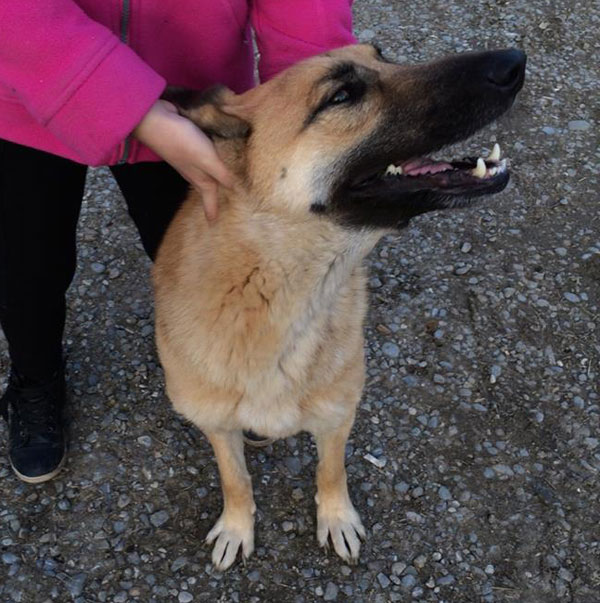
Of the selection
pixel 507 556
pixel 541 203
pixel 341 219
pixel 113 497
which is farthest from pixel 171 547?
pixel 541 203

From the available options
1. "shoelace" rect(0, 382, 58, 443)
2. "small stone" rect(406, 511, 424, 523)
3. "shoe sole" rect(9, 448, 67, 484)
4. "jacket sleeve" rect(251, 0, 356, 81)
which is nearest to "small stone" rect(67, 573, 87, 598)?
"shoe sole" rect(9, 448, 67, 484)

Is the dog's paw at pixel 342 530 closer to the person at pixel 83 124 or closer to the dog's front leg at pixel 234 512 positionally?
the dog's front leg at pixel 234 512

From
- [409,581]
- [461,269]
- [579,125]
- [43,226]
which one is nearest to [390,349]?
[461,269]

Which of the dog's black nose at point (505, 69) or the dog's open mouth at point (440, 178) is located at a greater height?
the dog's black nose at point (505, 69)

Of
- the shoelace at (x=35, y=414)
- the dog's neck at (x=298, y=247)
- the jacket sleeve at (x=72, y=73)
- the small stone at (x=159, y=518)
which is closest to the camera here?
the jacket sleeve at (x=72, y=73)

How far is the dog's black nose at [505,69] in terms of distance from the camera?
6.27ft

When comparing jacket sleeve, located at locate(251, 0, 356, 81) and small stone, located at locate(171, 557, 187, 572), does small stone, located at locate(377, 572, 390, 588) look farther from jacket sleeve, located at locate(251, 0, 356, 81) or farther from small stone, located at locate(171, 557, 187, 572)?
jacket sleeve, located at locate(251, 0, 356, 81)

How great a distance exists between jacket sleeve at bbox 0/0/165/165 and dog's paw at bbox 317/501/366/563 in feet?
5.38

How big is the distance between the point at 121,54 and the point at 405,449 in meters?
1.99

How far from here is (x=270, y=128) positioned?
1927 millimetres

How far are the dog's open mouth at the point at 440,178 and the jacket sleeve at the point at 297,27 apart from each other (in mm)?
503

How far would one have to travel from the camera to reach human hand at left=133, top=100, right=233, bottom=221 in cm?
176

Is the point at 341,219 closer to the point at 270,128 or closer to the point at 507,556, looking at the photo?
the point at 270,128

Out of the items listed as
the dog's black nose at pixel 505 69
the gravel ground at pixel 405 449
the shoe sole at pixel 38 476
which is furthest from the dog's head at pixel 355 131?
the shoe sole at pixel 38 476
